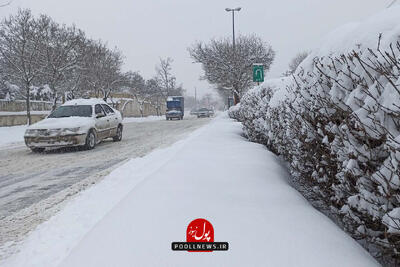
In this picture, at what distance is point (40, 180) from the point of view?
5699mm

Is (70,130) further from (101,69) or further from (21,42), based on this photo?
(101,69)

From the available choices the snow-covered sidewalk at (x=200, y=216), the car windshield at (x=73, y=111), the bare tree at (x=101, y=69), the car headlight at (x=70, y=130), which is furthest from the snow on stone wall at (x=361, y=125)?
the bare tree at (x=101, y=69)

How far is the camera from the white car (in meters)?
8.97

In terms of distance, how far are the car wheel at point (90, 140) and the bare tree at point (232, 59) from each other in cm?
2323

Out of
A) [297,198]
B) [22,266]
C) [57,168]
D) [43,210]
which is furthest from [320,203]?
[57,168]

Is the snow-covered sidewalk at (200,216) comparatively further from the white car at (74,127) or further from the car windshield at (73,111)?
the car windshield at (73,111)

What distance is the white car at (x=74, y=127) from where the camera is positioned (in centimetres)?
897

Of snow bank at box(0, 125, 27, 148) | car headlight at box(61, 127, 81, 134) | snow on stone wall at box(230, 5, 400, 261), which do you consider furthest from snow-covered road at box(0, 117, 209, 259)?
snow bank at box(0, 125, 27, 148)

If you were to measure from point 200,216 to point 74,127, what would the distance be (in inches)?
300

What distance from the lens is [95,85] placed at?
105 feet

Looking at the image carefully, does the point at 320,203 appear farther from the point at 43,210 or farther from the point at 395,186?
the point at 43,210

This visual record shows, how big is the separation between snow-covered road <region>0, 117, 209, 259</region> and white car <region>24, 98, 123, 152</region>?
363 millimetres

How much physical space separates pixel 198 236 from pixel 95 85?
106ft

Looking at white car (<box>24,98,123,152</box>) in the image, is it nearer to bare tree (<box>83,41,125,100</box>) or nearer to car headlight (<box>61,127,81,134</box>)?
car headlight (<box>61,127,81,134</box>)
